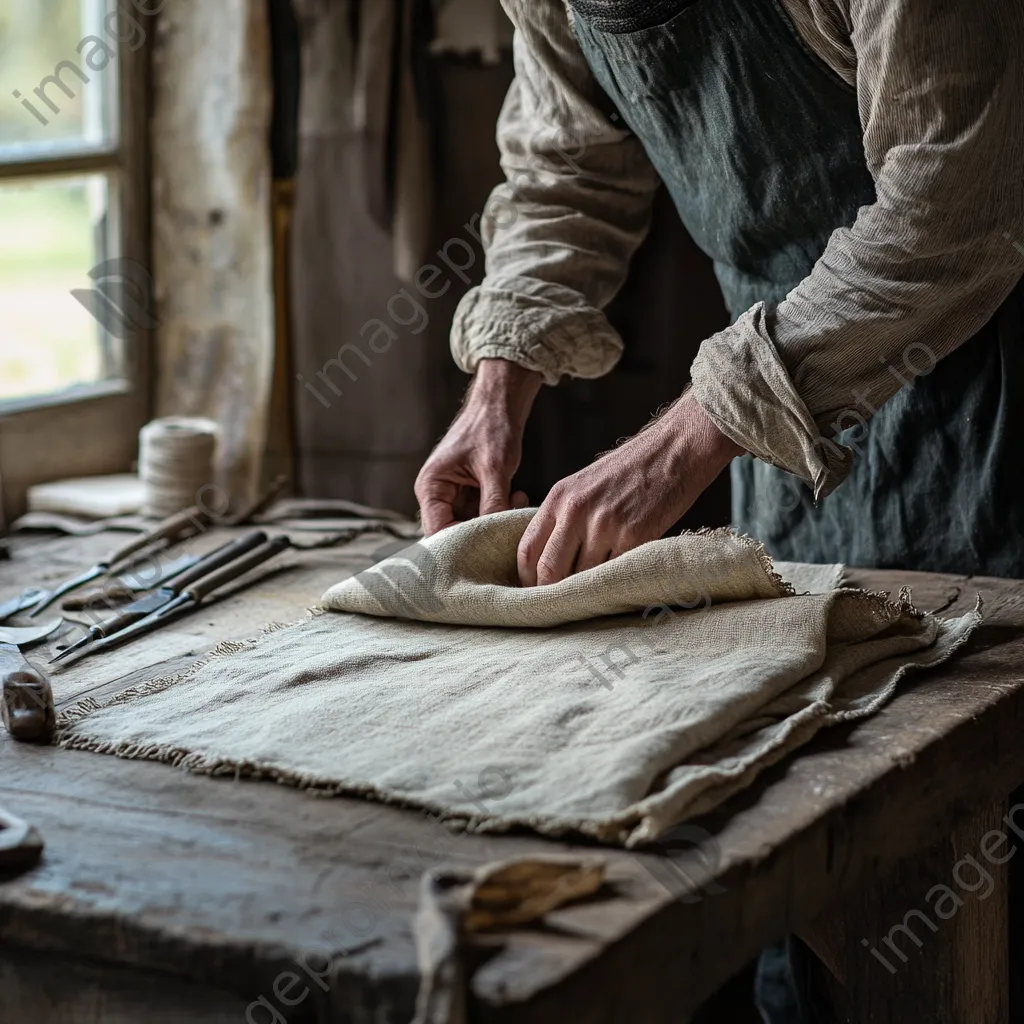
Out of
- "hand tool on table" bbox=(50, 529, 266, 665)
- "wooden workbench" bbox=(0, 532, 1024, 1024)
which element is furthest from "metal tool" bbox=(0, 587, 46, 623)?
"wooden workbench" bbox=(0, 532, 1024, 1024)

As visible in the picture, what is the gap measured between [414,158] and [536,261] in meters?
0.90

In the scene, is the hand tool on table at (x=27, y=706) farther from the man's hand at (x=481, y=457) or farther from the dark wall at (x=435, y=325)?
the dark wall at (x=435, y=325)

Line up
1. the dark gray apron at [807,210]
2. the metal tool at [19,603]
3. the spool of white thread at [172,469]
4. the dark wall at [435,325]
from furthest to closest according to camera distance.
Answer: the dark wall at [435,325] < the spool of white thread at [172,469] < the metal tool at [19,603] < the dark gray apron at [807,210]

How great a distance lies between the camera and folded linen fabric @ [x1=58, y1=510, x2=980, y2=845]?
3.15 ft

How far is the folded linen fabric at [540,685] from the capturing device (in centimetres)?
96

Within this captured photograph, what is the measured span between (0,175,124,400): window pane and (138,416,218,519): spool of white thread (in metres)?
0.32

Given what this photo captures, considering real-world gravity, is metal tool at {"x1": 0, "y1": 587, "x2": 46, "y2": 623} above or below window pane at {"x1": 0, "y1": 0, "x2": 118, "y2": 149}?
below

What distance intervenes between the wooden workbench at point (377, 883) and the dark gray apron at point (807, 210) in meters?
0.34

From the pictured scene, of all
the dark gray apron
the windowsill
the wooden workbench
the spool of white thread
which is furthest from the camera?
the windowsill

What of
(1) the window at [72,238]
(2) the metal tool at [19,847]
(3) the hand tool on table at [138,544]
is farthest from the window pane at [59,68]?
(2) the metal tool at [19,847]

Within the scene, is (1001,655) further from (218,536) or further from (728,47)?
(218,536)

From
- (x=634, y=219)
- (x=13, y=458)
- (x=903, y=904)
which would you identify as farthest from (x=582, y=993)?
(x=13, y=458)

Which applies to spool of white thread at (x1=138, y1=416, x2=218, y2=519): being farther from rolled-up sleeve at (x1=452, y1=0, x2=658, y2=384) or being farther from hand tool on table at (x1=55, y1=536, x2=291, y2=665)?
rolled-up sleeve at (x1=452, y1=0, x2=658, y2=384)

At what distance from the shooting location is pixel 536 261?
65.7 inches
